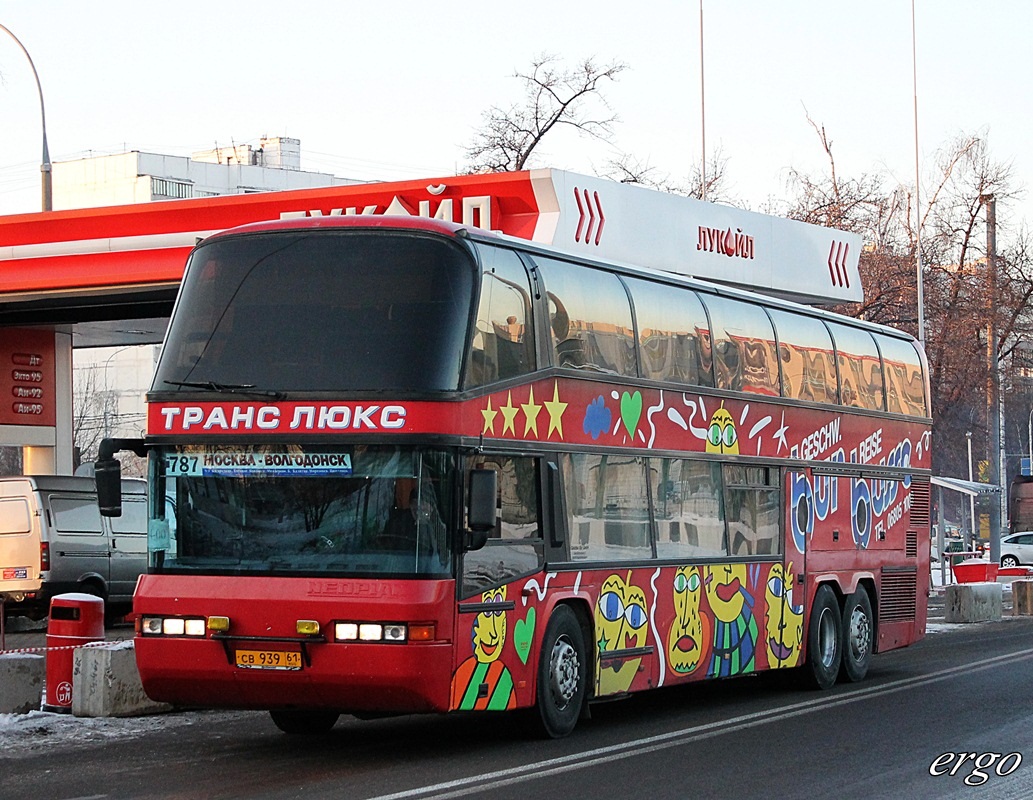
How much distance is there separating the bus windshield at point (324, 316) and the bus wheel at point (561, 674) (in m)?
2.28

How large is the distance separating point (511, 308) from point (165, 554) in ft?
9.79

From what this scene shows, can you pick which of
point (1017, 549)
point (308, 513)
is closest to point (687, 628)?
point (308, 513)

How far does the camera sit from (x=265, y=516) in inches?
428

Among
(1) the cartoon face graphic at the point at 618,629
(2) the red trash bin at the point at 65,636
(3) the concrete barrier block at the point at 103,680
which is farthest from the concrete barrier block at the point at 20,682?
(1) the cartoon face graphic at the point at 618,629

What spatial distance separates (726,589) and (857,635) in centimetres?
347

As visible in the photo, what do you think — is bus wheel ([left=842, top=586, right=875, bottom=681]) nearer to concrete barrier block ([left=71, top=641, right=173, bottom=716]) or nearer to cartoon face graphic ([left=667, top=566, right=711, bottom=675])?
cartoon face graphic ([left=667, top=566, right=711, bottom=675])

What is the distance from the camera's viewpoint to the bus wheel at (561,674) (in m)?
11.8

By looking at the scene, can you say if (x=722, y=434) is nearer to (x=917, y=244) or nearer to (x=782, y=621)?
(x=782, y=621)

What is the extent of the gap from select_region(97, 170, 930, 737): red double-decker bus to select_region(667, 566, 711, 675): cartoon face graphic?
0.04m

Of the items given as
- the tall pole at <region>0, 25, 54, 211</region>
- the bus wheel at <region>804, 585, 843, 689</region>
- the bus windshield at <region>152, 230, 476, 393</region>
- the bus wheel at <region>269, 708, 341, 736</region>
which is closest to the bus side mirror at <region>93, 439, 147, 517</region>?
the bus windshield at <region>152, 230, 476, 393</region>

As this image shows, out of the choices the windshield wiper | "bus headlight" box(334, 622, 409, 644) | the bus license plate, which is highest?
the windshield wiper

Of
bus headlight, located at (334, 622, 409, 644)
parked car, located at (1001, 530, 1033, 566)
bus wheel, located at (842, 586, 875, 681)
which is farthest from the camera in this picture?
parked car, located at (1001, 530, 1033, 566)

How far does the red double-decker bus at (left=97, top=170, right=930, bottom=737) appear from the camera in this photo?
10.7 meters

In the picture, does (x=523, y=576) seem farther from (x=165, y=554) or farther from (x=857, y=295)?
(x=857, y=295)
